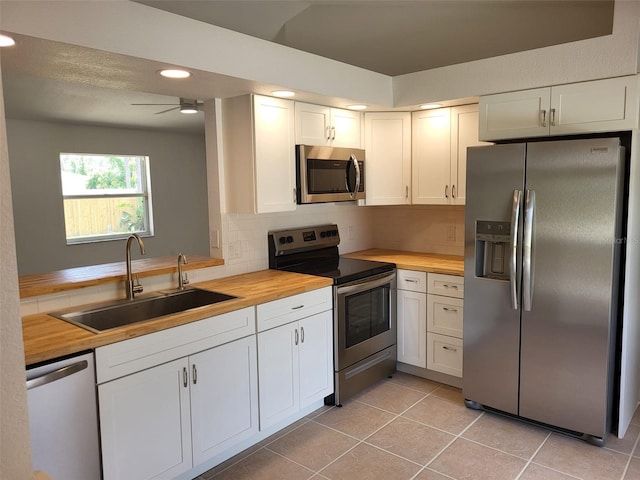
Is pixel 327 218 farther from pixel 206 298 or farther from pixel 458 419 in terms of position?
pixel 458 419

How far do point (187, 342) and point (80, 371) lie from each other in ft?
1.69

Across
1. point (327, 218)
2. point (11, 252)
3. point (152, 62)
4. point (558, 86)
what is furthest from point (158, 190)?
point (11, 252)

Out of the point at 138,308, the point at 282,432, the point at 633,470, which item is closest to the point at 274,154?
the point at 138,308

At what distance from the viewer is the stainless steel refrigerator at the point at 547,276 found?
2.60 m

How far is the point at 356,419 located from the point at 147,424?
141cm

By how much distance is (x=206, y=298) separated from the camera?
9.39 feet

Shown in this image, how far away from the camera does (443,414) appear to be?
3.14 metres

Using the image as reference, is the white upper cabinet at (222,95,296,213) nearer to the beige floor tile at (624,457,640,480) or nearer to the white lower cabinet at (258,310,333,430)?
the white lower cabinet at (258,310,333,430)

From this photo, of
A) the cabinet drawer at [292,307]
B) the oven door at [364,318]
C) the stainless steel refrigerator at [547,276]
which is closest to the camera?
the stainless steel refrigerator at [547,276]

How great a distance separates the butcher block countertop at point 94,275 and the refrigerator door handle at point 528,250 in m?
1.89

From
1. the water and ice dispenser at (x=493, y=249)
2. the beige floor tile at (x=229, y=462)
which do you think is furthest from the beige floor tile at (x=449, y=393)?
the beige floor tile at (x=229, y=462)

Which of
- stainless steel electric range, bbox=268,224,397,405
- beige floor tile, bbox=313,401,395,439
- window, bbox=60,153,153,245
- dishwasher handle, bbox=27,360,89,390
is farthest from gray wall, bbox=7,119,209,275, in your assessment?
dishwasher handle, bbox=27,360,89,390

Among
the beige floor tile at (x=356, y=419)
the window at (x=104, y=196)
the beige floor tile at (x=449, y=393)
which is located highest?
the window at (x=104, y=196)

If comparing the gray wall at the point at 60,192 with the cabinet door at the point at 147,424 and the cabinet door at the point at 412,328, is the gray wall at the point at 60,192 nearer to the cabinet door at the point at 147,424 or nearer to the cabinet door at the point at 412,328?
the cabinet door at the point at 412,328
